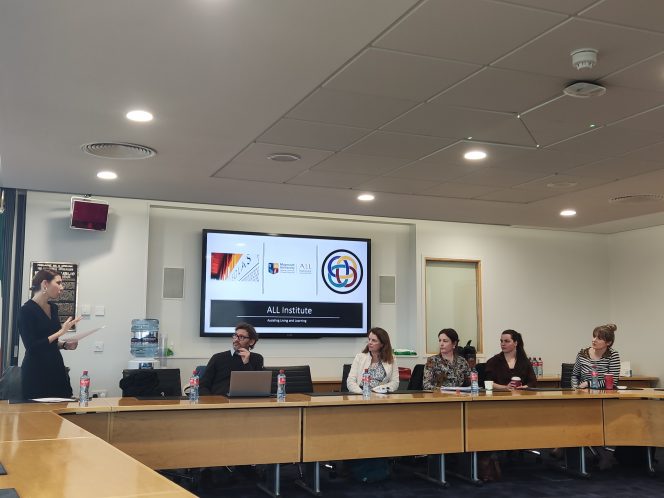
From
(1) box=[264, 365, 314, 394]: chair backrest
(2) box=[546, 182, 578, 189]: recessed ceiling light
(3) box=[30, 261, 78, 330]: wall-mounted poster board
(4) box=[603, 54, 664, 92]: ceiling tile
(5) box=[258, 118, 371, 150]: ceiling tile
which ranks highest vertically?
(4) box=[603, 54, 664, 92]: ceiling tile

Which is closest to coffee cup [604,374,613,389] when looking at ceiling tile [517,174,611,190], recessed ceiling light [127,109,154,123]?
ceiling tile [517,174,611,190]

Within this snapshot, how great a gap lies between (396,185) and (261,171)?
1337 millimetres

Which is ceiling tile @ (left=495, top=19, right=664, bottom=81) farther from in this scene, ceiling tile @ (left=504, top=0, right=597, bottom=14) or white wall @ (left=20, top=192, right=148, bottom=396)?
white wall @ (left=20, top=192, right=148, bottom=396)

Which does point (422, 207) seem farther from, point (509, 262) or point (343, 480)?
point (343, 480)

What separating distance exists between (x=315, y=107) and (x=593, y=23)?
69.5 inches

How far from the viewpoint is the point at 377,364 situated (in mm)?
5965

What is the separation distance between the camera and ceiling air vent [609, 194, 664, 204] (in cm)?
689

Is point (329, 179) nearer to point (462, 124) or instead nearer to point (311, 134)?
point (311, 134)

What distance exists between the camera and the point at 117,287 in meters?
7.29

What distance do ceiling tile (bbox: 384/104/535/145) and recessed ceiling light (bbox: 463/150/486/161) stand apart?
0.31 m

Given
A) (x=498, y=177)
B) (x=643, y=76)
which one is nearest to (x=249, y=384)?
(x=498, y=177)

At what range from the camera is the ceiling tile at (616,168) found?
18.2 ft

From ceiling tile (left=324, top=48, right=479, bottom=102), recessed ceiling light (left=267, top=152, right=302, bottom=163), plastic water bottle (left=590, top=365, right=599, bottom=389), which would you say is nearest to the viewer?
ceiling tile (left=324, top=48, right=479, bottom=102)

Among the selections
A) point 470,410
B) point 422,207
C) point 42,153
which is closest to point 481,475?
point 470,410
